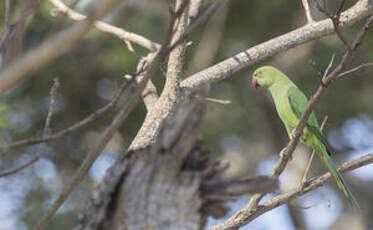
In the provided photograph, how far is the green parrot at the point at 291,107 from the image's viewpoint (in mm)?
5336

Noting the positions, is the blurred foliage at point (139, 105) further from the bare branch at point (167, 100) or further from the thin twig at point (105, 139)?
the thin twig at point (105, 139)

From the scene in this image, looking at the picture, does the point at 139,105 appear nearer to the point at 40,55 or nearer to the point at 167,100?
the point at 167,100

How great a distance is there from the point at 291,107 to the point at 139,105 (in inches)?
155

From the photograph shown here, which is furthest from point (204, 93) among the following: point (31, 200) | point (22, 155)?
point (31, 200)

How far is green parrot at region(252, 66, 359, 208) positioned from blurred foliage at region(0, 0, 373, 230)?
172cm

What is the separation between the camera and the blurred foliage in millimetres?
8367

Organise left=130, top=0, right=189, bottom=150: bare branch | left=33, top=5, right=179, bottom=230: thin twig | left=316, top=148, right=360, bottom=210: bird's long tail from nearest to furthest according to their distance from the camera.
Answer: left=33, top=5, right=179, bottom=230: thin twig
left=130, top=0, right=189, bottom=150: bare branch
left=316, top=148, right=360, bottom=210: bird's long tail

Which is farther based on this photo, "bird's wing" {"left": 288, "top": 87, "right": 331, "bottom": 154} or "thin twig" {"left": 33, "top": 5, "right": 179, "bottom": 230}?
"bird's wing" {"left": 288, "top": 87, "right": 331, "bottom": 154}

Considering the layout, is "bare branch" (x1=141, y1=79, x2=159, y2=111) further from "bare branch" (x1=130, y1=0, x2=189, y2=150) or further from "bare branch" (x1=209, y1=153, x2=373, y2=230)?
"bare branch" (x1=209, y1=153, x2=373, y2=230)

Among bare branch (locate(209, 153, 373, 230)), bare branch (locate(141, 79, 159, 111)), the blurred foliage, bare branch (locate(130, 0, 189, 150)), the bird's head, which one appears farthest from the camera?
the blurred foliage

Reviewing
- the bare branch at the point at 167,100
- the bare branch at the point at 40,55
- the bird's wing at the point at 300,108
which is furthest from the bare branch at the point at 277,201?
the bare branch at the point at 40,55

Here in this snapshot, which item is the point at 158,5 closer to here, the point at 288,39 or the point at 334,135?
the point at 334,135

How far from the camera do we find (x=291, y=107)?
5.65 m

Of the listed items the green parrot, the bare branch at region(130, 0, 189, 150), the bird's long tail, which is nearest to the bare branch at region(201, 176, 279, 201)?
the bare branch at region(130, 0, 189, 150)
